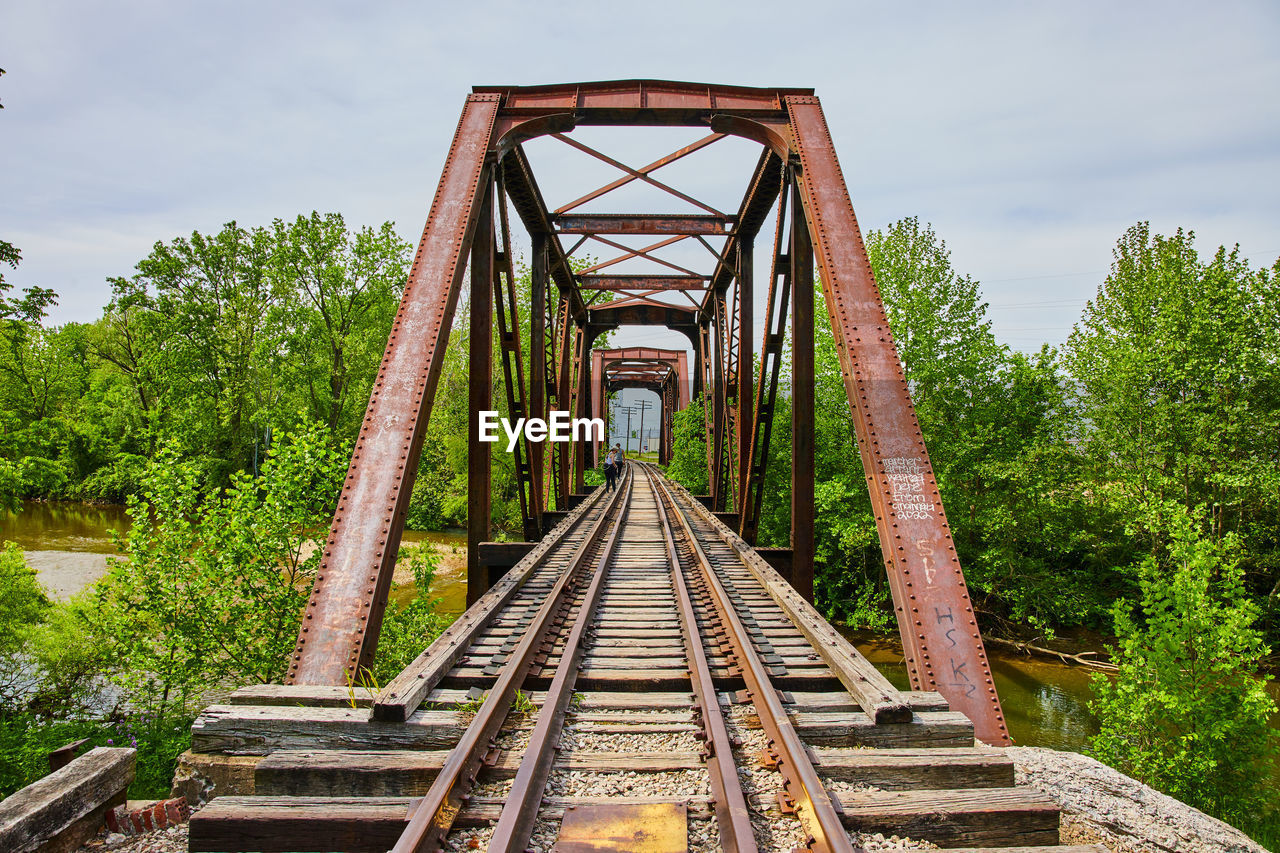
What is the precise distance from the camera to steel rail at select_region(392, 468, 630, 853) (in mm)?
1995

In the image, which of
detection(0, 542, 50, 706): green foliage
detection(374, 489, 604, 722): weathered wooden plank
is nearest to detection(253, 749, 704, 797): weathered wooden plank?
detection(374, 489, 604, 722): weathered wooden plank

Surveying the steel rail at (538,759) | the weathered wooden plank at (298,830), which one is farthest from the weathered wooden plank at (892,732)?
the weathered wooden plank at (298,830)

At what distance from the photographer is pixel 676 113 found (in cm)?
746

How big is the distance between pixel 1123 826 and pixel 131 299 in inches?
1321

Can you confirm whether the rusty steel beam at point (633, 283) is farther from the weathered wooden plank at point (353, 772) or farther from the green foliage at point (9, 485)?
the weathered wooden plank at point (353, 772)

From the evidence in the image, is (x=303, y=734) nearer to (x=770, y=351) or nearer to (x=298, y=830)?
(x=298, y=830)

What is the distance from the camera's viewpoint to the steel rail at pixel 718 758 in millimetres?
2051

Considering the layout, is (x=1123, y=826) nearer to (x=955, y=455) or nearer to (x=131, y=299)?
(x=955, y=455)

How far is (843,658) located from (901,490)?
3.82 feet

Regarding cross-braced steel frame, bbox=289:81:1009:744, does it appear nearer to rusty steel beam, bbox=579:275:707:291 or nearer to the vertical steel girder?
the vertical steel girder

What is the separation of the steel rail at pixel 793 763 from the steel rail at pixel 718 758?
0.19m

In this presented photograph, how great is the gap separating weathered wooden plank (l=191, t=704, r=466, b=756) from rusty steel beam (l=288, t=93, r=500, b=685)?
50 centimetres

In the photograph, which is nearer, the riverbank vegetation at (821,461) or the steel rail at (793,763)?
the steel rail at (793,763)
